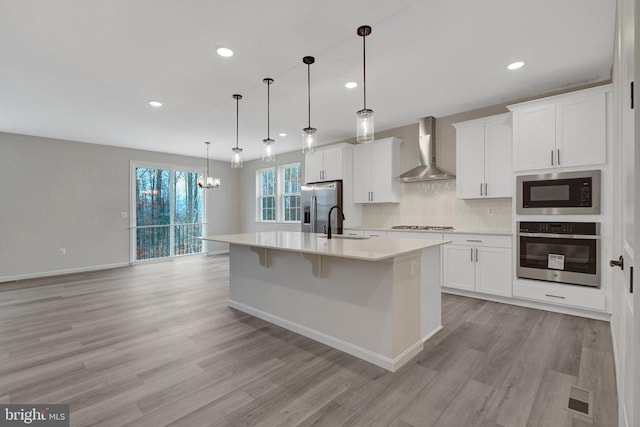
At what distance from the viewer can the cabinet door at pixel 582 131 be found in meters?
3.16

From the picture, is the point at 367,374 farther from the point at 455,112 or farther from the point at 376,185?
the point at 455,112

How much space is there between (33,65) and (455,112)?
519cm

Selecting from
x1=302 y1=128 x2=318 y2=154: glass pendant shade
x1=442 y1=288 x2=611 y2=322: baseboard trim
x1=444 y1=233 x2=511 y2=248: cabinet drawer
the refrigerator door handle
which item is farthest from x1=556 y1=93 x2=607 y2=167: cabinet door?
the refrigerator door handle

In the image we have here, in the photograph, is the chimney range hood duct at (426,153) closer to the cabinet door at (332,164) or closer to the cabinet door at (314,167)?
the cabinet door at (332,164)

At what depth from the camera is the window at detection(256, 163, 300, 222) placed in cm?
750

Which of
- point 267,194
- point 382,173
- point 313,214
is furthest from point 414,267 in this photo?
point 267,194

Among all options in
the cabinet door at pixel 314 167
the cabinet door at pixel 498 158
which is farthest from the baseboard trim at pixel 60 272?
the cabinet door at pixel 498 158

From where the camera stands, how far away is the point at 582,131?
327cm

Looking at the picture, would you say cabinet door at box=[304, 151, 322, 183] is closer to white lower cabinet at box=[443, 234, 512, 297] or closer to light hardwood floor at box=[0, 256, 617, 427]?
white lower cabinet at box=[443, 234, 512, 297]

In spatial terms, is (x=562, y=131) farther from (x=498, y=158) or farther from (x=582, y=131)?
(x=498, y=158)

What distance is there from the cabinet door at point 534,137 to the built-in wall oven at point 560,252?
0.74m

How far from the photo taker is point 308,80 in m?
3.36

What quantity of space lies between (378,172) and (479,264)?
2.25m

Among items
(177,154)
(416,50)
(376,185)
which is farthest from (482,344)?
(177,154)
